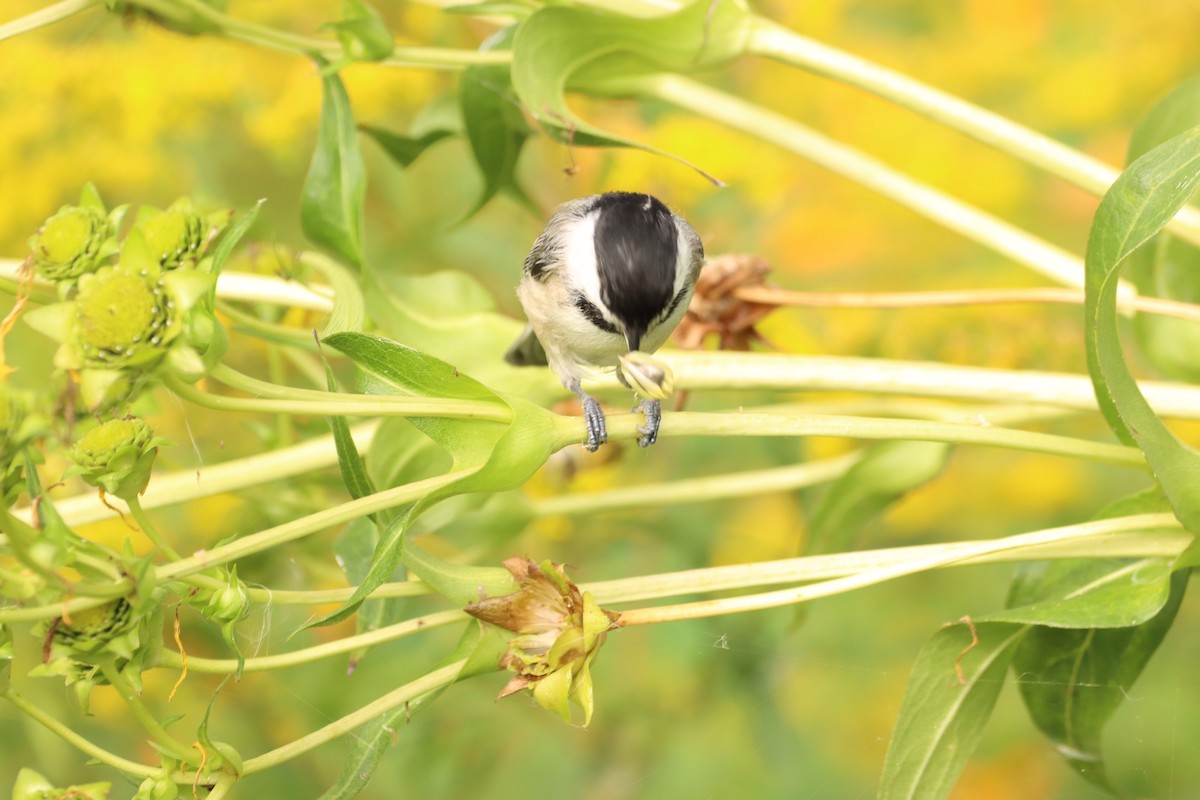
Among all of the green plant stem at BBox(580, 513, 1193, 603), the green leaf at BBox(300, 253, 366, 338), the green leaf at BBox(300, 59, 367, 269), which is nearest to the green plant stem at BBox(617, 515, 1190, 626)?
the green plant stem at BBox(580, 513, 1193, 603)

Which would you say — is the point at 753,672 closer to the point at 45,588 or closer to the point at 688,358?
the point at 688,358

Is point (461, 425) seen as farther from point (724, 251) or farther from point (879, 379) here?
point (724, 251)

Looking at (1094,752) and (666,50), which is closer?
(1094,752)

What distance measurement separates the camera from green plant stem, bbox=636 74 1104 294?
81 centimetres

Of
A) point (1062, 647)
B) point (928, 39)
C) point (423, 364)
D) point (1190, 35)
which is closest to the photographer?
point (423, 364)

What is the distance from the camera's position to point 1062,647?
0.67m

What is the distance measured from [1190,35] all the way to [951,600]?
73cm

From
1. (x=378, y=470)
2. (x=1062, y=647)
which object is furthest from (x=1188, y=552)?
(x=378, y=470)

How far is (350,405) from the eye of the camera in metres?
0.46

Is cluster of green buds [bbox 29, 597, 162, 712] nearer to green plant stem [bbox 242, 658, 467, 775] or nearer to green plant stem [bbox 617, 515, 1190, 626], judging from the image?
green plant stem [bbox 242, 658, 467, 775]

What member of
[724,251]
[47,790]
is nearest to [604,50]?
[724,251]

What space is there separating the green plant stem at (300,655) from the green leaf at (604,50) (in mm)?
315

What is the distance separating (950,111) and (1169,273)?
21cm

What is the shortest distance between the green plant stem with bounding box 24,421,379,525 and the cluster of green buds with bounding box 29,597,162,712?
0.80 feet
